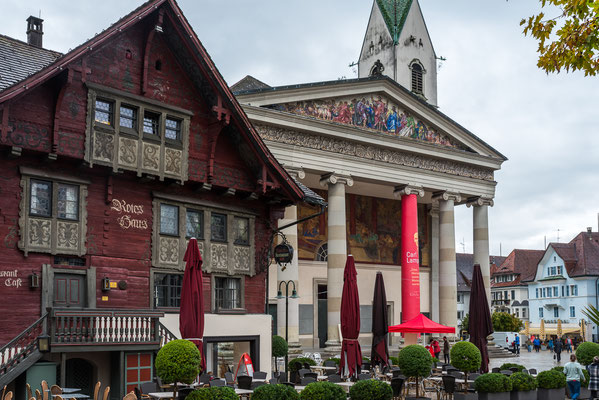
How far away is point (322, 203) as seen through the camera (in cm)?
2520

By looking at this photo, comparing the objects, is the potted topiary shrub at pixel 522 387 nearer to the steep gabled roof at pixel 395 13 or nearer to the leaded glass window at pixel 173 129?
the leaded glass window at pixel 173 129

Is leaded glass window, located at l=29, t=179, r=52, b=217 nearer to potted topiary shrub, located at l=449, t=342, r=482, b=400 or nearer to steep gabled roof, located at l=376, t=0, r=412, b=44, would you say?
potted topiary shrub, located at l=449, t=342, r=482, b=400

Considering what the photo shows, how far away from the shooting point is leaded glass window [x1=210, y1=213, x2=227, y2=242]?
23203mm

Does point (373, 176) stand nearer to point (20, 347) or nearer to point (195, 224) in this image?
point (195, 224)

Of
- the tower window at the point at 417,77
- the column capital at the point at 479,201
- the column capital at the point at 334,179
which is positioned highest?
the tower window at the point at 417,77

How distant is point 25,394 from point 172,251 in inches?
259

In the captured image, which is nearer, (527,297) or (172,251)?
(172,251)

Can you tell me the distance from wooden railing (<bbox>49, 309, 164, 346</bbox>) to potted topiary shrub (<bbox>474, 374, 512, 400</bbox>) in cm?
853

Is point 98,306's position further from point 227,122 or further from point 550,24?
point 550,24

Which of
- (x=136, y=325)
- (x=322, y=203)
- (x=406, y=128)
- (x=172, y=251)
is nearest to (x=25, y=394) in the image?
(x=136, y=325)

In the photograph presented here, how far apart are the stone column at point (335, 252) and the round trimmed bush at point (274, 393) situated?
22695 mm

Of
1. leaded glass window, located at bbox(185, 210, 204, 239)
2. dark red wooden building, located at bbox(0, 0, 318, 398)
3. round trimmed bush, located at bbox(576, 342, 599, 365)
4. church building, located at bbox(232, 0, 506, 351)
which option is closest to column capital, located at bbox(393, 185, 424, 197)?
church building, located at bbox(232, 0, 506, 351)

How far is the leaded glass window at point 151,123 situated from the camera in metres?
21.4

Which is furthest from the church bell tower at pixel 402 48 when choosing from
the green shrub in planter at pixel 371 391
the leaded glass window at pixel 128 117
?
the green shrub in planter at pixel 371 391
